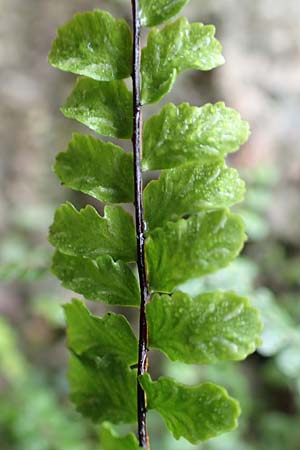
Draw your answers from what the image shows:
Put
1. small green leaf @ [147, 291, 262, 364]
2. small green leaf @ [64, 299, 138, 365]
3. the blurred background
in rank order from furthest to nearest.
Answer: the blurred background → small green leaf @ [64, 299, 138, 365] → small green leaf @ [147, 291, 262, 364]

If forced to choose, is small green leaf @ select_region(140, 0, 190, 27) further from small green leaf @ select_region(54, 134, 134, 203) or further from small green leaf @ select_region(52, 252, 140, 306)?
small green leaf @ select_region(52, 252, 140, 306)

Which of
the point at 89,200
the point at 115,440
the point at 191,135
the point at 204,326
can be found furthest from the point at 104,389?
the point at 89,200

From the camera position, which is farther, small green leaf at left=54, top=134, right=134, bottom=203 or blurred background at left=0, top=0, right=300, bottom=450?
blurred background at left=0, top=0, right=300, bottom=450

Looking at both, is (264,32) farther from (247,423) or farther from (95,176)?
(95,176)

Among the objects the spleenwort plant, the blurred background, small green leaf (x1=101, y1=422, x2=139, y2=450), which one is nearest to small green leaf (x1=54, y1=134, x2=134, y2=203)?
the spleenwort plant

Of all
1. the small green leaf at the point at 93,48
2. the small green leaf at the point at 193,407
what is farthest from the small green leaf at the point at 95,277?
the small green leaf at the point at 93,48

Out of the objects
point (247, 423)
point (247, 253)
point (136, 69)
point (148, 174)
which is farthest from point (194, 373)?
point (136, 69)
